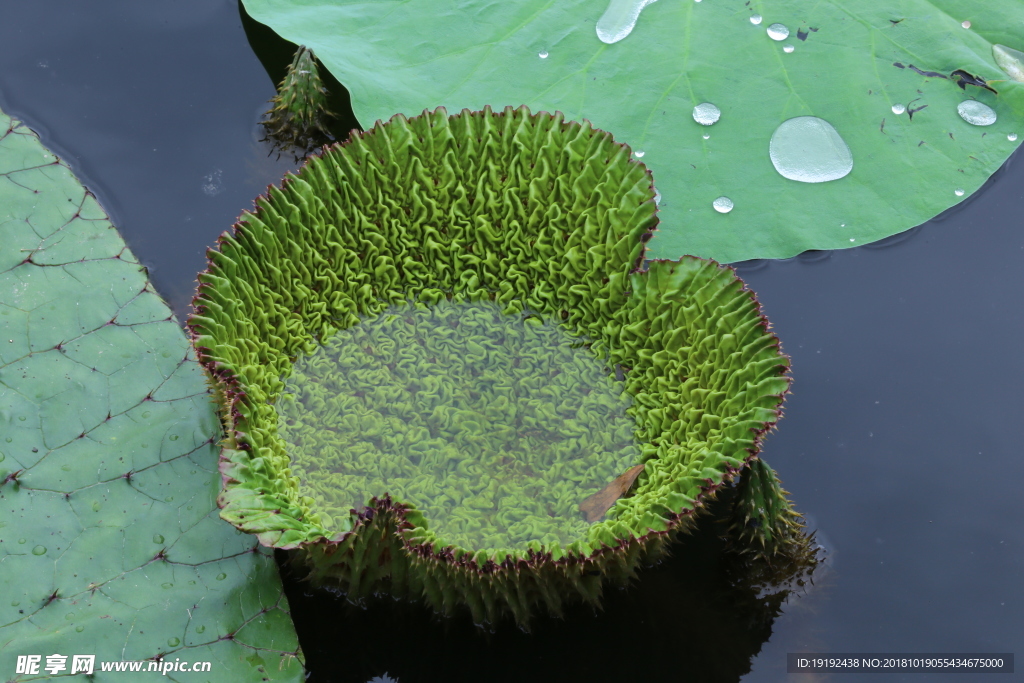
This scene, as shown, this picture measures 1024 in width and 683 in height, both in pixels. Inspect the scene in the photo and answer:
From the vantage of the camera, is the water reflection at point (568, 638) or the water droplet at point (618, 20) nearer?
the water reflection at point (568, 638)

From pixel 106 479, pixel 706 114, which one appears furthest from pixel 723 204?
pixel 106 479

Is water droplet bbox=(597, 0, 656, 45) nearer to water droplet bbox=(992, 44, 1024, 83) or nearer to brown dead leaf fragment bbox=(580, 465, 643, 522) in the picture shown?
water droplet bbox=(992, 44, 1024, 83)

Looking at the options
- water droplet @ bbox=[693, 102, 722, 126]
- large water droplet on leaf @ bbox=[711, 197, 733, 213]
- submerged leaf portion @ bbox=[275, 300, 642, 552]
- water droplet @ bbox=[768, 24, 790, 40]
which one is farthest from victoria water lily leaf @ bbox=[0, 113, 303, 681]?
water droplet @ bbox=[768, 24, 790, 40]

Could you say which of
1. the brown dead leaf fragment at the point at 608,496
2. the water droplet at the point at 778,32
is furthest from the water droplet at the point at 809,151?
the brown dead leaf fragment at the point at 608,496

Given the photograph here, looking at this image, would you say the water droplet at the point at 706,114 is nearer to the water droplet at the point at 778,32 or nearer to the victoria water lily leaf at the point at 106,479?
the water droplet at the point at 778,32

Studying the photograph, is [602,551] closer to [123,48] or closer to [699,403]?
[699,403]

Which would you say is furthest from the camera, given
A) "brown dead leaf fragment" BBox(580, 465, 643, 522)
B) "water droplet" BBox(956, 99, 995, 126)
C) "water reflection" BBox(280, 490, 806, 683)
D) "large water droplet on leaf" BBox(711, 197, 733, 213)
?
"water droplet" BBox(956, 99, 995, 126)

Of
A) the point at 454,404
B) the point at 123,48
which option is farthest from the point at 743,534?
the point at 123,48
